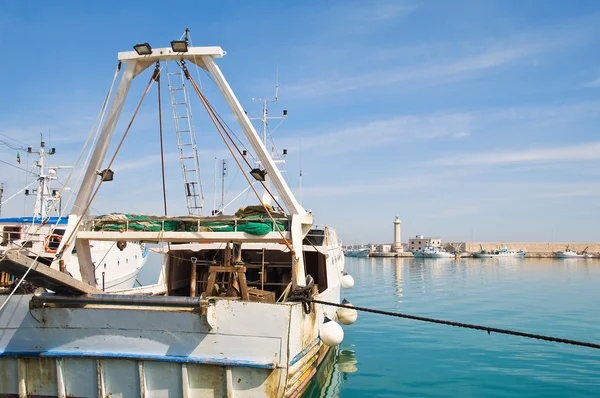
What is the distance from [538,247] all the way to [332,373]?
111 metres

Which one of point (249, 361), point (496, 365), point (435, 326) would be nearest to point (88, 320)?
point (249, 361)

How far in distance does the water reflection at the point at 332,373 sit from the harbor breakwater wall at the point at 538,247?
101728 millimetres

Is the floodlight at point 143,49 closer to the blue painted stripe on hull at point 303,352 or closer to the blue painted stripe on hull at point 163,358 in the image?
the blue painted stripe on hull at point 163,358

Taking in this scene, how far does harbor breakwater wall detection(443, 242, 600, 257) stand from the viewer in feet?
352

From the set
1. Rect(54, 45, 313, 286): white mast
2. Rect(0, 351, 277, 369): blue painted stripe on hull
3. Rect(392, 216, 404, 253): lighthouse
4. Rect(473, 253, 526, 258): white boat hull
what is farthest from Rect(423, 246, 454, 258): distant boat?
Rect(0, 351, 277, 369): blue painted stripe on hull

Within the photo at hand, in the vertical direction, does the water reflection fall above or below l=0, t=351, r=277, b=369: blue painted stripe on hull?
below

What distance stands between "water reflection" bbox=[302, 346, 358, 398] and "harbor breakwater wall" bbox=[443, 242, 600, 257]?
102m

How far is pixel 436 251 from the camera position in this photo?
10050 centimetres

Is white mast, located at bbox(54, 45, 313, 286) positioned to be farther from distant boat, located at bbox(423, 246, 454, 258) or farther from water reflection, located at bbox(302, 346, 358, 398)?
distant boat, located at bbox(423, 246, 454, 258)

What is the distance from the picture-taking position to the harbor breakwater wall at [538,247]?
10716 cm

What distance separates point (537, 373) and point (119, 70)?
12393 millimetres

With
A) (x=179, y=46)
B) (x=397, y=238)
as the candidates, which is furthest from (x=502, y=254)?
(x=179, y=46)

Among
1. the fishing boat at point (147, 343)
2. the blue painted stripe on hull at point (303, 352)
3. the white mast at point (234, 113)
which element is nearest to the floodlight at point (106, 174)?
the white mast at point (234, 113)

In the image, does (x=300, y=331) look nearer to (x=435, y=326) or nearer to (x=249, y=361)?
(x=249, y=361)
